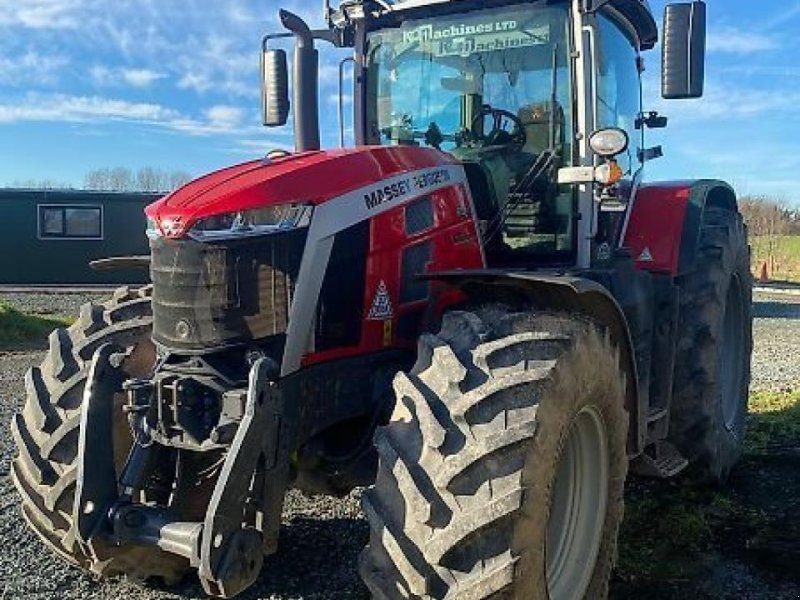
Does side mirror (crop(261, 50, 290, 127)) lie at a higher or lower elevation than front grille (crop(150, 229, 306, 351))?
higher

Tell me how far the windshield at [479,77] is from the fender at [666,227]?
1.06 metres

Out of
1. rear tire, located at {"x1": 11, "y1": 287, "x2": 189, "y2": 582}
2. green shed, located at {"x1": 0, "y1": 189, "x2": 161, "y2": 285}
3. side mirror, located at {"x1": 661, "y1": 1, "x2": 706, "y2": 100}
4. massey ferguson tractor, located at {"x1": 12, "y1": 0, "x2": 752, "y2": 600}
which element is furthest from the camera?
green shed, located at {"x1": 0, "y1": 189, "x2": 161, "y2": 285}

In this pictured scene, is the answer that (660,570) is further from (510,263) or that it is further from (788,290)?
(788,290)

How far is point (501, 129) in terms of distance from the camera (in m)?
4.61

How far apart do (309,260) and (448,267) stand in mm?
872

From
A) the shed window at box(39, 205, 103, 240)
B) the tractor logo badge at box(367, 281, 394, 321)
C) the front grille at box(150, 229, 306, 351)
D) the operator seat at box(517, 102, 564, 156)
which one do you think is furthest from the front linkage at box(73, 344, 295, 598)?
the shed window at box(39, 205, 103, 240)

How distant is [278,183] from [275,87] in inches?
75.1

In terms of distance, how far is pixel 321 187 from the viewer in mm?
3371

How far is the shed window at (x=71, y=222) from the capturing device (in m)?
21.0

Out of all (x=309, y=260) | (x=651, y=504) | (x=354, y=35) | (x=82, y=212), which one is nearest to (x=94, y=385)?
(x=309, y=260)

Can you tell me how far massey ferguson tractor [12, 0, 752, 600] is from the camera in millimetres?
2867

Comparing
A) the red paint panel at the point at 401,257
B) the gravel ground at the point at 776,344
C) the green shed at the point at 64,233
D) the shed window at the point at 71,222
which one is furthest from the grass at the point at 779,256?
the red paint panel at the point at 401,257

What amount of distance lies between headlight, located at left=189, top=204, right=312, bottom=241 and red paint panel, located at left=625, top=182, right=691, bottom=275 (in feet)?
8.39

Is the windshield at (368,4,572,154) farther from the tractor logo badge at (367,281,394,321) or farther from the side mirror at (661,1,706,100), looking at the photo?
the tractor logo badge at (367,281,394,321)
